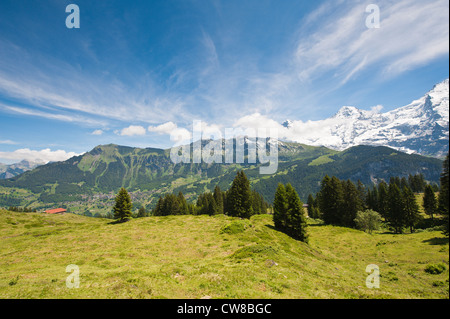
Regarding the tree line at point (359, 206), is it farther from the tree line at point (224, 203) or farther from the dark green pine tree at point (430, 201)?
the tree line at point (224, 203)

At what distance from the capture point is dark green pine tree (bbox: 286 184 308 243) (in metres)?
45.0

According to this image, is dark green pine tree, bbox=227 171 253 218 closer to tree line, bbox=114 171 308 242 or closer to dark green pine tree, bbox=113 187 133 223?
tree line, bbox=114 171 308 242

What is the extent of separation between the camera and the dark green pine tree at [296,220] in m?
45.0

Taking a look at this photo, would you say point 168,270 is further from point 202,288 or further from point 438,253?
point 438,253

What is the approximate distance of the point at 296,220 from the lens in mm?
45625

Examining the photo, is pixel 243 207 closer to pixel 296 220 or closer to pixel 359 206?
pixel 296 220

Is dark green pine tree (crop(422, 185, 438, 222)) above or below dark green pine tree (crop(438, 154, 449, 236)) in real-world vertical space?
below

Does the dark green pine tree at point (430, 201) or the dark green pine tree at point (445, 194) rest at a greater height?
the dark green pine tree at point (445, 194)

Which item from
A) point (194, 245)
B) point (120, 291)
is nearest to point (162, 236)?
point (194, 245)

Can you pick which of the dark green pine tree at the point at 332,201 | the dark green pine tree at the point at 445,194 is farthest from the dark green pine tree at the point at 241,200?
the dark green pine tree at the point at 445,194

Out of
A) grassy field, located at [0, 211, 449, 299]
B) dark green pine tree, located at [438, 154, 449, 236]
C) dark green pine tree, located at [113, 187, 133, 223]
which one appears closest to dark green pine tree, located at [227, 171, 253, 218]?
grassy field, located at [0, 211, 449, 299]
